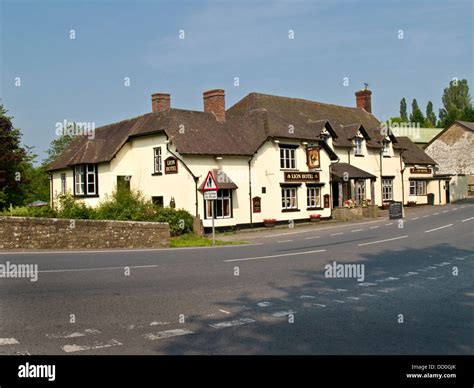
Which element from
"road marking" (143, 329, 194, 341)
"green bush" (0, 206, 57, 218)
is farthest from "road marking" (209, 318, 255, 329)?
"green bush" (0, 206, 57, 218)

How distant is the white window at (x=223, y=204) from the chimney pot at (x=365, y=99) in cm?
2677

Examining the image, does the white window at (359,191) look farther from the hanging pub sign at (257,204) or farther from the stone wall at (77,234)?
the stone wall at (77,234)

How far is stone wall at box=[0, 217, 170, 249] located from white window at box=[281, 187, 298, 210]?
13.1m

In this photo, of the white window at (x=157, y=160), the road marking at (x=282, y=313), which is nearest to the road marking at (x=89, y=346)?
the road marking at (x=282, y=313)

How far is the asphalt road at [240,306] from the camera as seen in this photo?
20.9 feet

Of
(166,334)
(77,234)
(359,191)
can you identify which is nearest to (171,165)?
(77,234)

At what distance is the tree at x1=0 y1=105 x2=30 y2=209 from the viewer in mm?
41719

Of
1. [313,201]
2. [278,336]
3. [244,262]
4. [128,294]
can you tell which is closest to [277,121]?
[313,201]

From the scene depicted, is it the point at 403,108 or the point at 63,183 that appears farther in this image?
the point at 403,108

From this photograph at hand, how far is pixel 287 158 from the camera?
3431 cm

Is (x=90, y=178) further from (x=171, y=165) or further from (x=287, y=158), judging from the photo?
(x=287, y=158)

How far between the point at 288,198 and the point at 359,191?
10216 mm
